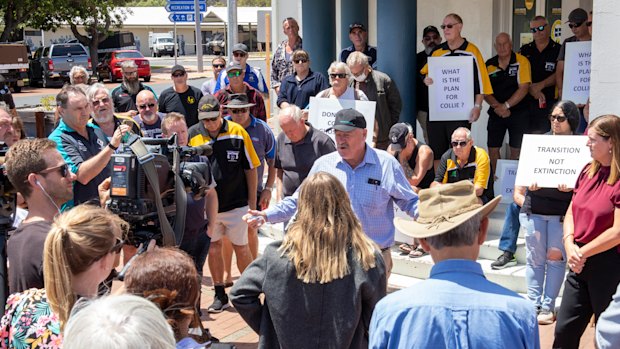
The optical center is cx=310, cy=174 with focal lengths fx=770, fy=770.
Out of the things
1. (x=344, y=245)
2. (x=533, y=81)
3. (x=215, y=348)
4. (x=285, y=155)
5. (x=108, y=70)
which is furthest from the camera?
(x=108, y=70)

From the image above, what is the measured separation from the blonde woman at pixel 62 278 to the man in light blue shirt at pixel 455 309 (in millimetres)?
1224

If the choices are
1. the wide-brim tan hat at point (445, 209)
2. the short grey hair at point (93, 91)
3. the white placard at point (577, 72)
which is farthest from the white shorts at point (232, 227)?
the wide-brim tan hat at point (445, 209)

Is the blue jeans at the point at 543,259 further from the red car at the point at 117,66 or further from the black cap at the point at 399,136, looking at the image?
the red car at the point at 117,66

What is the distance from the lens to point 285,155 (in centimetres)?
680

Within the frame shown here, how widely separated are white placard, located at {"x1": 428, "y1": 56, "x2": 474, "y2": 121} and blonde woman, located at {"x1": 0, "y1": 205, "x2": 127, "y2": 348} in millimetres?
5685

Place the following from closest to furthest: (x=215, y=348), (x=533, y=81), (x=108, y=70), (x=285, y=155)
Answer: (x=215, y=348)
(x=285, y=155)
(x=533, y=81)
(x=108, y=70)

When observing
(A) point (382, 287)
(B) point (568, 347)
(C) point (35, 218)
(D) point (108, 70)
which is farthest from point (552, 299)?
(D) point (108, 70)

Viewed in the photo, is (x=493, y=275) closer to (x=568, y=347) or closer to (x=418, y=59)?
(x=568, y=347)

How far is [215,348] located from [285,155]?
4.08m

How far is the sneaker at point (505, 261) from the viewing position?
24.1 feet

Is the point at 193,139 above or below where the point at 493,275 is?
above

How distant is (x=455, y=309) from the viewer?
8.85ft

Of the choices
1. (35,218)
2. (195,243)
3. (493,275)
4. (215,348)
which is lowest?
(493,275)

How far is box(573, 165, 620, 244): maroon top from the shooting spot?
4.70 meters
